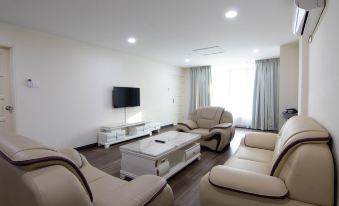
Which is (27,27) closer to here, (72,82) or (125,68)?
(72,82)

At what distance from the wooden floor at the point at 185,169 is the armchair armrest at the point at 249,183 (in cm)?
89

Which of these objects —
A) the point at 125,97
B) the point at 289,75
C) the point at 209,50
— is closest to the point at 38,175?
the point at 125,97

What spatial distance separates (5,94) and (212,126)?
3981 millimetres

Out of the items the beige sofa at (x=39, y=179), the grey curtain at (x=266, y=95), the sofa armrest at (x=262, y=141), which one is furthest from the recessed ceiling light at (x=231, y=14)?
the grey curtain at (x=266, y=95)

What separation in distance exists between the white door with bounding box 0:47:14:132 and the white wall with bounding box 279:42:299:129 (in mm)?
5531

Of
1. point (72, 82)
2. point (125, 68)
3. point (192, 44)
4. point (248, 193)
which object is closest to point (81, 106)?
point (72, 82)

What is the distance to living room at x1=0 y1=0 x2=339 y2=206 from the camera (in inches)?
47.4

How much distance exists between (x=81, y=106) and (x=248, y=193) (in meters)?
3.72

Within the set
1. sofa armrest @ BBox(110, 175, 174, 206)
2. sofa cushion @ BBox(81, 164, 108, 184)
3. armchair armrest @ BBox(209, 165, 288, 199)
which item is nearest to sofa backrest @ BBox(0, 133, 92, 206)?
sofa armrest @ BBox(110, 175, 174, 206)

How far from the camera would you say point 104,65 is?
14.3 ft

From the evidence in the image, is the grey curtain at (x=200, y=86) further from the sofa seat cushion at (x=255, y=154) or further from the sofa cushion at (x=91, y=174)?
the sofa cushion at (x=91, y=174)

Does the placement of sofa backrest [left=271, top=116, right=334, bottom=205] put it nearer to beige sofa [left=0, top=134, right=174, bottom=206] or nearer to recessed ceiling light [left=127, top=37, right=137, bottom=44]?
beige sofa [left=0, top=134, right=174, bottom=206]

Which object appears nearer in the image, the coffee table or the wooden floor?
the wooden floor

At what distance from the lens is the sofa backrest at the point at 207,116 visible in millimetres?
4234
